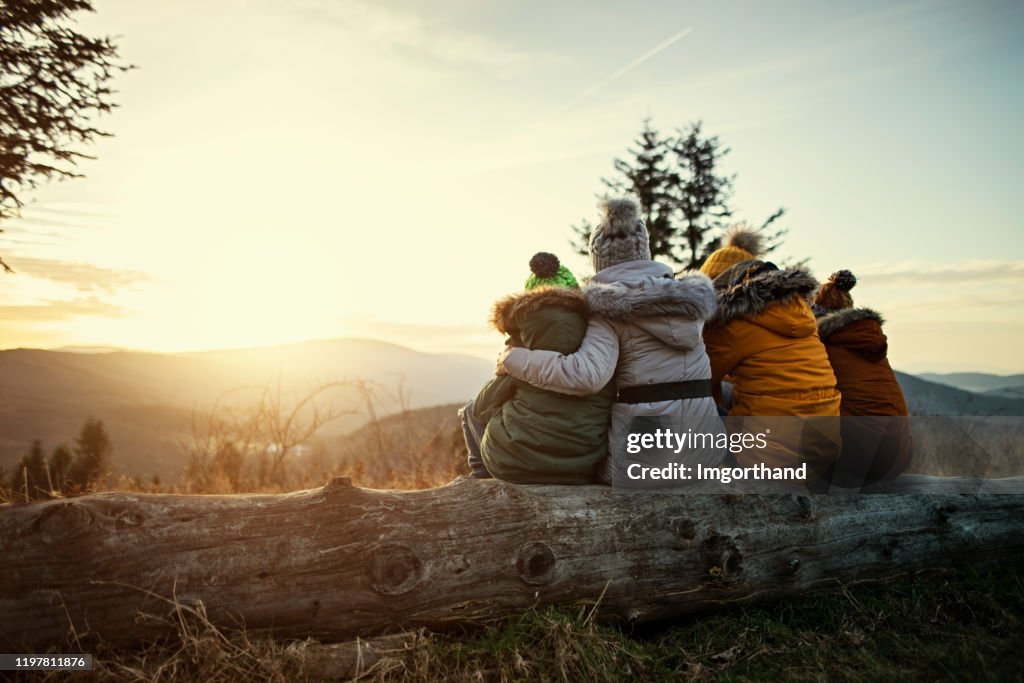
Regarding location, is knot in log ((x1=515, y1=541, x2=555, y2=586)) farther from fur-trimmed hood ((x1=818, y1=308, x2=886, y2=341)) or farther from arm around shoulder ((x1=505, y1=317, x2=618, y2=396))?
fur-trimmed hood ((x1=818, y1=308, x2=886, y2=341))

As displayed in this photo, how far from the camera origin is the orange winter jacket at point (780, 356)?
4.00 meters

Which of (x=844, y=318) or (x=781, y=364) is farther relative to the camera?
(x=844, y=318)

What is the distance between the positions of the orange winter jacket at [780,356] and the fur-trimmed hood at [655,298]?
34 cm

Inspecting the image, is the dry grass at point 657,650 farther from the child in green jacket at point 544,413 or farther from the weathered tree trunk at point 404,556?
the child in green jacket at point 544,413

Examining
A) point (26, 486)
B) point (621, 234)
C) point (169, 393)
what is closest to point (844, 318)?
point (621, 234)

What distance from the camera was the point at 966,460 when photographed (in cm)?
544

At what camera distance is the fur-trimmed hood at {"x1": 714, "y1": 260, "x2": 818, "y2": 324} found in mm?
3988

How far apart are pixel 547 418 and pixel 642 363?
0.68 meters

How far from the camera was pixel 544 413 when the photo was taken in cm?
379

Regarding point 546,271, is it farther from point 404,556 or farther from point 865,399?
point 865,399

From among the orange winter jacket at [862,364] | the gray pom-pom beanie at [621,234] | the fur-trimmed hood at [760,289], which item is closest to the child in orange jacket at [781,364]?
the fur-trimmed hood at [760,289]

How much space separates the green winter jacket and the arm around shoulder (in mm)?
110

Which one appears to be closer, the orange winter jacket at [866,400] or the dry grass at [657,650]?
the dry grass at [657,650]

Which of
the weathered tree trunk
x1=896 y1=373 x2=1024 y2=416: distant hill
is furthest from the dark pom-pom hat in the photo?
x1=896 y1=373 x2=1024 y2=416: distant hill
